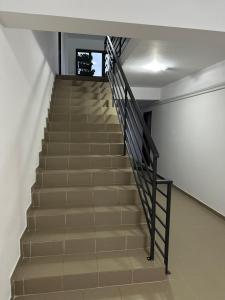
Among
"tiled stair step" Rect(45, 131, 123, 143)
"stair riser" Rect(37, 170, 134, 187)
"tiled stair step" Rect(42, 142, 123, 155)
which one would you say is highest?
"tiled stair step" Rect(45, 131, 123, 143)

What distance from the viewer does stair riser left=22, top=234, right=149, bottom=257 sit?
2.37m

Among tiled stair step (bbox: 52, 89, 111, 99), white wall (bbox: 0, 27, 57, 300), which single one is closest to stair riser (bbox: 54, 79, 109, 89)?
tiled stair step (bbox: 52, 89, 111, 99)

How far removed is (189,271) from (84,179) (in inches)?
63.7

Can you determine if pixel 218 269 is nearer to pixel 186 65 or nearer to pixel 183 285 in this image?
pixel 183 285

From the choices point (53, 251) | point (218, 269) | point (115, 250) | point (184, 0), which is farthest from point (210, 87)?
point (53, 251)

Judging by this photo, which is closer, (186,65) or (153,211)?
(153,211)

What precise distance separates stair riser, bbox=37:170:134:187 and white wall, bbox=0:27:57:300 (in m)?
0.24

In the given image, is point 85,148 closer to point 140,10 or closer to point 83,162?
point 83,162

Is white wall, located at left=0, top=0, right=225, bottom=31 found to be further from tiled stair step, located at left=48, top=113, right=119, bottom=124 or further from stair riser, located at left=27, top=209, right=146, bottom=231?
tiled stair step, located at left=48, top=113, right=119, bottom=124

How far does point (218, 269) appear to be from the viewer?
2.49 meters

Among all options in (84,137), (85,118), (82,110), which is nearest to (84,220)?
(84,137)

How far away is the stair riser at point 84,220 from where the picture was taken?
2.63 meters

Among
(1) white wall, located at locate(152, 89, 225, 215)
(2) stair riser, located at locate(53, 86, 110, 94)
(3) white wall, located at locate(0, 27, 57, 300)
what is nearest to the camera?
(3) white wall, located at locate(0, 27, 57, 300)

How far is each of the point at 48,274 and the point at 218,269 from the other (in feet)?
5.66
